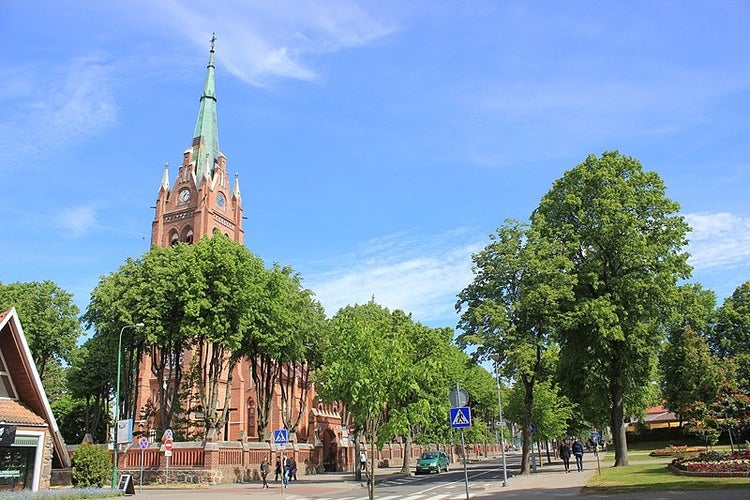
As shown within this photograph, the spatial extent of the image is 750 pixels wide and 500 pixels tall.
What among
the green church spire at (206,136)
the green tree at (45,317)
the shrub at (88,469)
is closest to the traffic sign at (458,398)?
the shrub at (88,469)

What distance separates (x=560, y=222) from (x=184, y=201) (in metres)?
48.8

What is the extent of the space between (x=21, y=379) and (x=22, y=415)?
1.39 m

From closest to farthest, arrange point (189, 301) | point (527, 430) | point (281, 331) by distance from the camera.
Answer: point (527, 430)
point (189, 301)
point (281, 331)

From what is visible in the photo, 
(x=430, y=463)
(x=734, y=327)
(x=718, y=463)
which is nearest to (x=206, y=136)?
(x=430, y=463)

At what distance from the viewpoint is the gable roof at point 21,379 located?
22.9 meters

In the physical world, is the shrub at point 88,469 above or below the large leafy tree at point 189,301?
below

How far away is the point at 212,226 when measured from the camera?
225 feet

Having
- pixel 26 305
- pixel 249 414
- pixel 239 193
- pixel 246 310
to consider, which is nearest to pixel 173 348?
pixel 246 310

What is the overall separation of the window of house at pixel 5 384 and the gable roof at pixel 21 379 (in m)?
0.12

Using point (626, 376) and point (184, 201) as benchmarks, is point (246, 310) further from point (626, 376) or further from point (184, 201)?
point (184, 201)

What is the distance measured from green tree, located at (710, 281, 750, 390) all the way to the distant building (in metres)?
54.6

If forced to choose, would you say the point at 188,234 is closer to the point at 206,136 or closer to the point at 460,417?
the point at 206,136

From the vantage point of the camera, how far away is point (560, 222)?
3431 cm

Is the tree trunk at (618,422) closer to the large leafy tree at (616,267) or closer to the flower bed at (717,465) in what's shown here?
the large leafy tree at (616,267)
